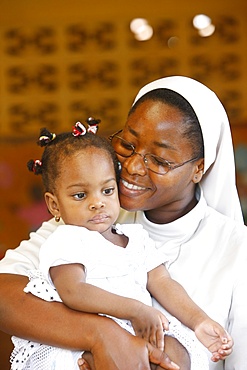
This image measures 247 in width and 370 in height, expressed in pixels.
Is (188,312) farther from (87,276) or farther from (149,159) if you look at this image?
(149,159)

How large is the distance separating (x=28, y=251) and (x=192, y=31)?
441 centimetres

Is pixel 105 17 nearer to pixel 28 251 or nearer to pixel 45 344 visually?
pixel 28 251

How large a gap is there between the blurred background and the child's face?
439cm

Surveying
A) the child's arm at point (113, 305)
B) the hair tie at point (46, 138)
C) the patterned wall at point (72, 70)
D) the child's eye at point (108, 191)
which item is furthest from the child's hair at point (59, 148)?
the patterned wall at point (72, 70)

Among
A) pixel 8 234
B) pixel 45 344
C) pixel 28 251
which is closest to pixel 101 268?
pixel 45 344

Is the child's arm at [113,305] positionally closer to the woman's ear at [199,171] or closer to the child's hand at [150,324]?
the child's hand at [150,324]

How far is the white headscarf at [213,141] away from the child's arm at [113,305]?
786mm

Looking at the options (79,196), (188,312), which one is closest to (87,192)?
(79,196)

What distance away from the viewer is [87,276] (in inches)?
106

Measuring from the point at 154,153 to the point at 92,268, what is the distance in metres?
0.54

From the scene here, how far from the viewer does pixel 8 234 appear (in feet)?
23.3

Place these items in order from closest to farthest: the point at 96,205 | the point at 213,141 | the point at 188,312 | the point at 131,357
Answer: the point at 131,357, the point at 96,205, the point at 188,312, the point at 213,141

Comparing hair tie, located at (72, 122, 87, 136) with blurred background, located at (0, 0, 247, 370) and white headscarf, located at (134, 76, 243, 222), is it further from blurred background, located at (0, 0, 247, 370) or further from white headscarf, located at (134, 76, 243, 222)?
blurred background, located at (0, 0, 247, 370)

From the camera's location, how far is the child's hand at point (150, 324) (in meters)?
2.57
